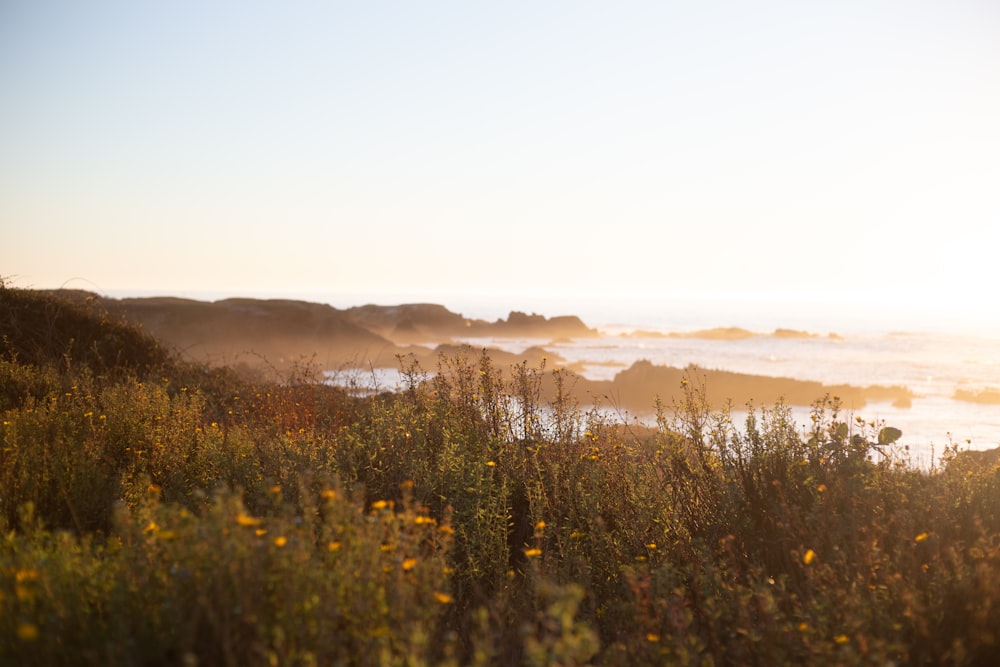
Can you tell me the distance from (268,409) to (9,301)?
6984mm

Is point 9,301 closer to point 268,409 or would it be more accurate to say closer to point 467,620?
point 268,409

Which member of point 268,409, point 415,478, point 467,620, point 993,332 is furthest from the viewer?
point 993,332

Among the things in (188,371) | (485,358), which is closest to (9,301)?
(188,371)

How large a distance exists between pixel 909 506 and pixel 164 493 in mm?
5566

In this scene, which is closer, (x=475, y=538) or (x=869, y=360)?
(x=475, y=538)

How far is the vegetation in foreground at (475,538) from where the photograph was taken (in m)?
2.45

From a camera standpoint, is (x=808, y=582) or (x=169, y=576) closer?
(x=169, y=576)

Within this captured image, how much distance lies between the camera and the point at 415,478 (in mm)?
4922

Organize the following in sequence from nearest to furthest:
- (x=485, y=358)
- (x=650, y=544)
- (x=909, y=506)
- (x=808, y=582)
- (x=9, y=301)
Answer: (x=808, y=582), (x=650, y=544), (x=909, y=506), (x=485, y=358), (x=9, y=301)

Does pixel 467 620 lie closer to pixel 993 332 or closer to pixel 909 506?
pixel 909 506

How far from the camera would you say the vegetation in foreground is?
245 cm

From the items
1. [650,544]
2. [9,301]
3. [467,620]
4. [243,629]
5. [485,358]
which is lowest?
[467,620]

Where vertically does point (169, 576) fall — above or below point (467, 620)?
above

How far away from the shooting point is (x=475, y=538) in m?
4.43
